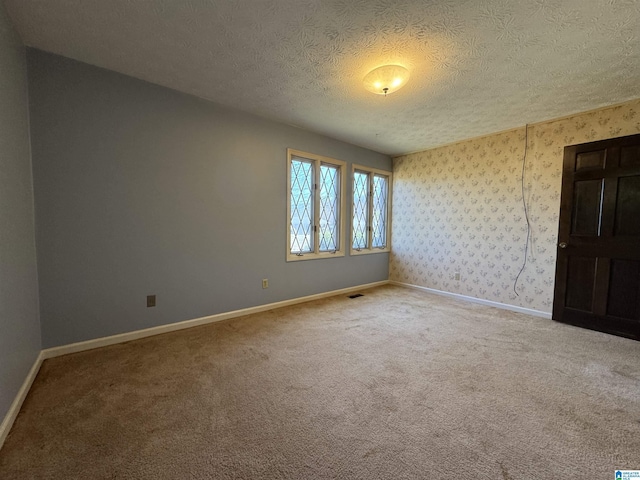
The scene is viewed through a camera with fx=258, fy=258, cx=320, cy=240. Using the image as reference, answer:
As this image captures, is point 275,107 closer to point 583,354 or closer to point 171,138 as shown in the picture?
point 171,138

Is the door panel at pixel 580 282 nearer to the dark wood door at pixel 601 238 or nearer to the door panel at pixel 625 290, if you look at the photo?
the dark wood door at pixel 601 238

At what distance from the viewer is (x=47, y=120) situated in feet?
6.55

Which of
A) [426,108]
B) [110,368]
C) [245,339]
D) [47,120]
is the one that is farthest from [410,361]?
[47,120]

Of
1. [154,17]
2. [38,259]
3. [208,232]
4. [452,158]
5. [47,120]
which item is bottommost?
[38,259]

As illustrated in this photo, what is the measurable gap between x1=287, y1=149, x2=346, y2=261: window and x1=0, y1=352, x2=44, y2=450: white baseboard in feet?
7.78

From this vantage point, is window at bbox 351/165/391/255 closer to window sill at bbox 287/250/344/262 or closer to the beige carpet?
window sill at bbox 287/250/344/262

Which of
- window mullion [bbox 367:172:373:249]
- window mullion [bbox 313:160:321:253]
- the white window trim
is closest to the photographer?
window mullion [bbox 313:160:321:253]

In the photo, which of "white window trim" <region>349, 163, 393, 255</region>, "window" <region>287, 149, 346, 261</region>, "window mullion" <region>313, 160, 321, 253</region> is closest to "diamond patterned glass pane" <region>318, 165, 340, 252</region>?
"window" <region>287, 149, 346, 261</region>

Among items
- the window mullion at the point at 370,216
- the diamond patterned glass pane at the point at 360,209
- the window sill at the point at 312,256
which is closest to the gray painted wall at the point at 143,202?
the window sill at the point at 312,256

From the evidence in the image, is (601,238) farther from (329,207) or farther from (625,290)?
(329,207)

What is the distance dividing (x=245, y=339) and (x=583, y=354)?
3011mm

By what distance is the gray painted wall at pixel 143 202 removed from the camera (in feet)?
6.70

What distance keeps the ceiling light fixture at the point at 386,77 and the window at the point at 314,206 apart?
1505mm

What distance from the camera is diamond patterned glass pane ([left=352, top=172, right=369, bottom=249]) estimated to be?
4383mm
